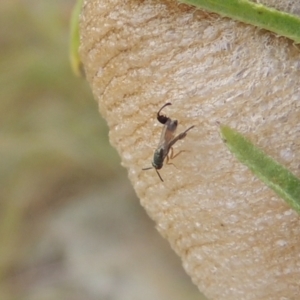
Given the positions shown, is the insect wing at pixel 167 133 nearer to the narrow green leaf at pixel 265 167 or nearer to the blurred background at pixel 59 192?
the narrow green leaf at pixel 265 167

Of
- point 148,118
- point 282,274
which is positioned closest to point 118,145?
point 148,118

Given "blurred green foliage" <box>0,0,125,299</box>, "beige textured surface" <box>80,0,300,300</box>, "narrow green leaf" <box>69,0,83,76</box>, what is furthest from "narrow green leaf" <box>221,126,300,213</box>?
"blurred green foliage" <box>0,0,125,299</box>

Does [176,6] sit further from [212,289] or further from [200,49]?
[212,289]

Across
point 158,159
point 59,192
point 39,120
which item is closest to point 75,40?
point 158,159

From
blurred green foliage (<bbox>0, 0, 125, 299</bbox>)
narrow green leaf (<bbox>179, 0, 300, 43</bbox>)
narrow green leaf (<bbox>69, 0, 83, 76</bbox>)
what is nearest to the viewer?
narrow green leaf (<bbox>179, 0, 300, 43</bbox>)

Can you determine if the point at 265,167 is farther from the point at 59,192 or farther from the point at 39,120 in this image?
the point at 59,192

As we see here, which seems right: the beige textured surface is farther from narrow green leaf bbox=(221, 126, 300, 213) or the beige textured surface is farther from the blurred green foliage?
the blurred green foliage
